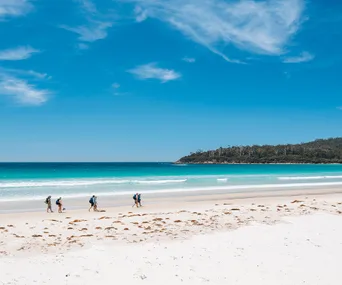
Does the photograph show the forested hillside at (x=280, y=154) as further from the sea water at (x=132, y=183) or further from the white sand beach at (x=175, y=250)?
the white sand beach at (x=175, y=250)

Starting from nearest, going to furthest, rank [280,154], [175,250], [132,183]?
1. [175,250]
2. [132,183]
3. [280,154]

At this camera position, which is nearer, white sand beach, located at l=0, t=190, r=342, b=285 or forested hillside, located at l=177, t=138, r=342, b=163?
white sand beach, located at l=0, t=190, r=342, b=285

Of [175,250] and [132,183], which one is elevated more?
[175,250]

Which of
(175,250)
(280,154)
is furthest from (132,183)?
(280,154)

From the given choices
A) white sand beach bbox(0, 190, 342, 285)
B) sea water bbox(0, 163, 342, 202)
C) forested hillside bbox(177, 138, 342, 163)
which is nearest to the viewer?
white sand beach bbox(0, 190, 342, 285)

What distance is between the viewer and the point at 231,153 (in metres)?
194

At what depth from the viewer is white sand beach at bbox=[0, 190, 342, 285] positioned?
25.1 ft

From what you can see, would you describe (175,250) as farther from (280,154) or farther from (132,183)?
(280,154)

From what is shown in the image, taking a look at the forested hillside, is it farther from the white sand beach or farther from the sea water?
the white sand beach

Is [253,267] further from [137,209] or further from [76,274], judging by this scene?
[137,209]

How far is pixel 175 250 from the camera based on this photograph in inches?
381

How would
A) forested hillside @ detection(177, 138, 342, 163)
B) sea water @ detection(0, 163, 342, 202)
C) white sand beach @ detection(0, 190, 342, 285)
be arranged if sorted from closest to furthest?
white sand beach @ detection(0, 190, 342, 285) → sea water @ detection(0, 163, 342, 202) → forested hillside @ detection(177, 138, 342, 163)

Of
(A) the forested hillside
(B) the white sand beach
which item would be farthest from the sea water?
(A) the forested hillside

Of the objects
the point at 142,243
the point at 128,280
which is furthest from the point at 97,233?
the point at 128,280
